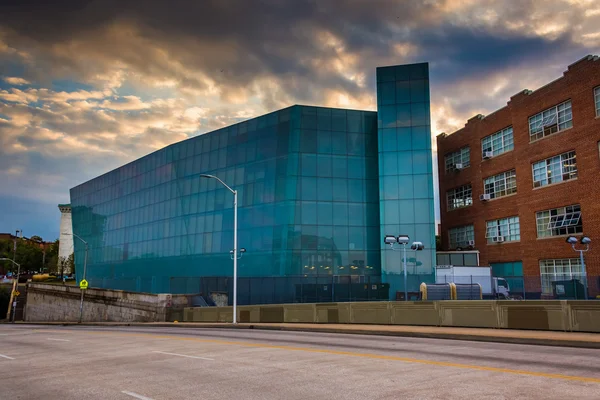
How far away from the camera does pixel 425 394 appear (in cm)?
849

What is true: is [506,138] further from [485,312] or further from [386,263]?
[485,312]

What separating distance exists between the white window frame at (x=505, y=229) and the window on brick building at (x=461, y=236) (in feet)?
7.88

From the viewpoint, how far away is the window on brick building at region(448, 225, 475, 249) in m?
52.0

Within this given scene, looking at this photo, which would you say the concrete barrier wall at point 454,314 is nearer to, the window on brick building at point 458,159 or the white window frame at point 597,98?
the white window frame at point 597,98

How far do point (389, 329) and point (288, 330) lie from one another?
6.18 metres

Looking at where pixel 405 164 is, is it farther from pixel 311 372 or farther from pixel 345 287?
pixel 311 372

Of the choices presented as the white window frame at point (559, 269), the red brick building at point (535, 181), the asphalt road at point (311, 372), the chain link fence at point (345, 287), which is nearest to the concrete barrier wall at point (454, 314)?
the asphalt road at point (311, 372)

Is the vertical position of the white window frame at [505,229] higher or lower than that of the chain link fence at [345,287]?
higher

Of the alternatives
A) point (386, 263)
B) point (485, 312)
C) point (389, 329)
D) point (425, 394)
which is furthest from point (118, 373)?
point (386, 263)

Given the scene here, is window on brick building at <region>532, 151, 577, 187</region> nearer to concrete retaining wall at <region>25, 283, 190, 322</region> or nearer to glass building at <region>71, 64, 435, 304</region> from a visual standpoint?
glass building at <region>71, 64, 435, 304</region>

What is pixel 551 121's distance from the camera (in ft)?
134

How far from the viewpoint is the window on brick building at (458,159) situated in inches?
2084

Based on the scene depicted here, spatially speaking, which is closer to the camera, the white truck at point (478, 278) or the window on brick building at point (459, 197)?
the white truck at point (478, 278)

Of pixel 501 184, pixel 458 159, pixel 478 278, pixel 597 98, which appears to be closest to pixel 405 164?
pixel 458 159
